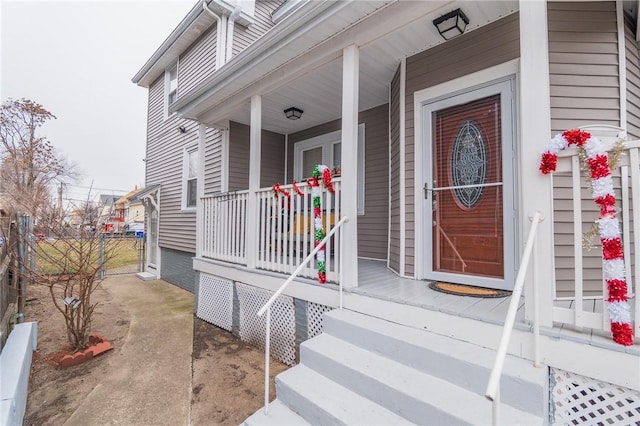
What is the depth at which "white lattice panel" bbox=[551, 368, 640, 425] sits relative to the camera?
1628 mm

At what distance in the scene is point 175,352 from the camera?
3930 mm

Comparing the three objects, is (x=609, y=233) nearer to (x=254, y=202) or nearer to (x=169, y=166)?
(x=254, y=202)

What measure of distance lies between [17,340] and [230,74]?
4136mm

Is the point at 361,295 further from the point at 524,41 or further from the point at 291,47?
the point at 291,47

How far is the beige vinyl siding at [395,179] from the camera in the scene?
3971mm

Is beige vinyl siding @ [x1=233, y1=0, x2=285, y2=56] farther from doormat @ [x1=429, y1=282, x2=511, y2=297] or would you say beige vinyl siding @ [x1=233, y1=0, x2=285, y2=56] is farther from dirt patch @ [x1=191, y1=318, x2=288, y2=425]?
doormat @ [x1=429, y1=282, x2=511, y2=297]

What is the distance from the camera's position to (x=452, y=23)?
9.83 feet

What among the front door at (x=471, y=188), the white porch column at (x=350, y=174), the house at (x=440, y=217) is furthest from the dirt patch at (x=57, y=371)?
the front door at (x=471, y=188)

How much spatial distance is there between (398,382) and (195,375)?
2.47 meters

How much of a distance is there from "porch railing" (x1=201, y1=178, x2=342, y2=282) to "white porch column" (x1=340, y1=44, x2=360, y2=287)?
0.16 m

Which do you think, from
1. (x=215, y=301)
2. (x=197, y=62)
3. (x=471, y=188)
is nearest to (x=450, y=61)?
(x=471, y=188)

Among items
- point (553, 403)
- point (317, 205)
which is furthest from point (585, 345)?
point (317, 205)

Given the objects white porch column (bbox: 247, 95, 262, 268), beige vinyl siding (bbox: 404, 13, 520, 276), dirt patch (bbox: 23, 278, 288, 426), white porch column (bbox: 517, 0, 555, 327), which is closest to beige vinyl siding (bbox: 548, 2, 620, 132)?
beige vinyl siding (bbox: 404, 13, 520, 276)

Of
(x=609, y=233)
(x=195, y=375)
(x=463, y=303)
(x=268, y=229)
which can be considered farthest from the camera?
(x=268, y=229)
